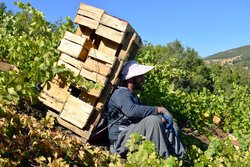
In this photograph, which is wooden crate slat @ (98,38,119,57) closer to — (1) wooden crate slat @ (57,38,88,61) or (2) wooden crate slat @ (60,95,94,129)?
(1) wooden crate slat @ (57,38,88,61)

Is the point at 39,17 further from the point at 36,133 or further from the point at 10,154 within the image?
the point at 10,154

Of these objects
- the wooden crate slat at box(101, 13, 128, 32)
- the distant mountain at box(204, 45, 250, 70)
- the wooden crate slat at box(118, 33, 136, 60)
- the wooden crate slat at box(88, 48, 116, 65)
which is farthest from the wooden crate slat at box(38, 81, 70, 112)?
the distant mountain at box(204, 45, 250, 70)

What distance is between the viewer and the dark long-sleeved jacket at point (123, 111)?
2.54 metres

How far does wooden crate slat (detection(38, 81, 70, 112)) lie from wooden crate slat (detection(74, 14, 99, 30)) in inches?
32.7

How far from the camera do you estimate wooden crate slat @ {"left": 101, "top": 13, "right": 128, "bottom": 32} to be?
8.32ft

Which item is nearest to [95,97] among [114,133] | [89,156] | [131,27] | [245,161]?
[114,133]

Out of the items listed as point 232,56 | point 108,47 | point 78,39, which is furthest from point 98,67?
point 232,56

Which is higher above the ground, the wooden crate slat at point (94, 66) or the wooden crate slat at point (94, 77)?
the wooden crate slat at point (94, 66)

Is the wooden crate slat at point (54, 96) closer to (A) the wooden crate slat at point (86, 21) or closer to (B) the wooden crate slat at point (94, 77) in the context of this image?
(B) the wooden crate slat at point (94, 77)

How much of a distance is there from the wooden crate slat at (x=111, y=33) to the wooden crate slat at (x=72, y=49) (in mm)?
309

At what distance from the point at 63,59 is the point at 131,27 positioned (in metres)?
0.94

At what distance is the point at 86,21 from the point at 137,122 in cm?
145

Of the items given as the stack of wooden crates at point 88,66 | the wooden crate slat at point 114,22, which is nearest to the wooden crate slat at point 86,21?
the stack of wooden crates at point 88,66

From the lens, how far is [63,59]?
2660 mm
